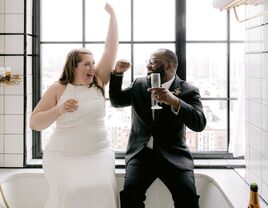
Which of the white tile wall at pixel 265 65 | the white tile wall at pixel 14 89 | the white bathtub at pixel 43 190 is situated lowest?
the white bathtub at pixel 43 190

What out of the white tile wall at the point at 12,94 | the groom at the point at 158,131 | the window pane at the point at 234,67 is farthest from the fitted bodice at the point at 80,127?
the window pane at the point at 234,67

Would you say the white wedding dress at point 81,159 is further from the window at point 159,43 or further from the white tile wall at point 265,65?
the white tile wall at point 265,65

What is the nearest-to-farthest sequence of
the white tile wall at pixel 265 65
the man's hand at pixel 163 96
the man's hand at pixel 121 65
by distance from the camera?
the white tile wall at pixel 265 65 < the man's hand at pixel 163 96 < the man's hand at pixel 121 65

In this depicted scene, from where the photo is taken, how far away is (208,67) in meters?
2.66

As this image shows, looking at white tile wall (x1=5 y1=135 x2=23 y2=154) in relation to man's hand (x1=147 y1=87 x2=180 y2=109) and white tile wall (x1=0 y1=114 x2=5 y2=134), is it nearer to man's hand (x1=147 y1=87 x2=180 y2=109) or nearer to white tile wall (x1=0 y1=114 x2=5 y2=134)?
white tile wall (x1=0 y1=114 x2=5 y2=134)

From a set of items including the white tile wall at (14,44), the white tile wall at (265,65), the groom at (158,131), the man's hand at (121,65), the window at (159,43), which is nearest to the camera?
the white tile wall at (265,65)

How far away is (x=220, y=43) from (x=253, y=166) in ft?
3.14

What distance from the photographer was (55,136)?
224 centimetres

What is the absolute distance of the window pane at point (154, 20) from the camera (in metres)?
2.69

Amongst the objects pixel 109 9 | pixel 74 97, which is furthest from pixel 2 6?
pixel 74 97

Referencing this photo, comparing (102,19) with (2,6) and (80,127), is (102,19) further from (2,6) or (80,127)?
(80,127)

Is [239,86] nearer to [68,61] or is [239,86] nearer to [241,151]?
[241,151]

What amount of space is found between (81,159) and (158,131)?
50 cm

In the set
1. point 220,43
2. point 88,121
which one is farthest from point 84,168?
point 220,43
